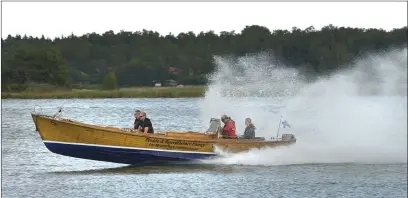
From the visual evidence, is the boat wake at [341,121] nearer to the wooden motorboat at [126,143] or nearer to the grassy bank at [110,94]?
the wooden motorboat at [126,143]

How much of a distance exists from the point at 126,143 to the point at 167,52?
10393 centimetres

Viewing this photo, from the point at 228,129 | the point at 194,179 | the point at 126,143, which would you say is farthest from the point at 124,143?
the point at 228,129

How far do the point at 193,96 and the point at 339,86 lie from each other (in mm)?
48322

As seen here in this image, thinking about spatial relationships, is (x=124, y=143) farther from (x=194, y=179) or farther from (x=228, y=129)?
(x=228, y=129)

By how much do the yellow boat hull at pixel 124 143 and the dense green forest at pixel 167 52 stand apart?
91.2 feet

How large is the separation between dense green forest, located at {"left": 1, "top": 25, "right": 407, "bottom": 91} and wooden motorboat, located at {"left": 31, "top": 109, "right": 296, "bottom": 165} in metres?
27.5

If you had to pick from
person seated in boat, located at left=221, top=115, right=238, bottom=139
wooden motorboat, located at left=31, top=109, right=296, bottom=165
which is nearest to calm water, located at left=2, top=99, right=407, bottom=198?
wooden motorboat, located at left=31, top=109, right=296, bottom=165

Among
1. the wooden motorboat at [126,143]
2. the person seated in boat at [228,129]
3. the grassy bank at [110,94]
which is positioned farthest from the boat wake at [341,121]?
the grassy bank at [110,94]

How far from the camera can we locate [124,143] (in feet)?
99.8

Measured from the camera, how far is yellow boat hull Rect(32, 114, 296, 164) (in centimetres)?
3000

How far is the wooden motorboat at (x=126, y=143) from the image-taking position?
98.4 feet

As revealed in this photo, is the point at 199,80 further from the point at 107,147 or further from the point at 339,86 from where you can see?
the point at 107,147

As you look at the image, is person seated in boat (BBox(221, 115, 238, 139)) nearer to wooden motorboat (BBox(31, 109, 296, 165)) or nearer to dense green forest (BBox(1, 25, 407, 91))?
wooden motorboat (BBox(31, 109, 296, 165))

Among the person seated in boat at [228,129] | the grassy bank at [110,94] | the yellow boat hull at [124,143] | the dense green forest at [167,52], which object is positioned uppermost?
the dense green forest at [167,52]
